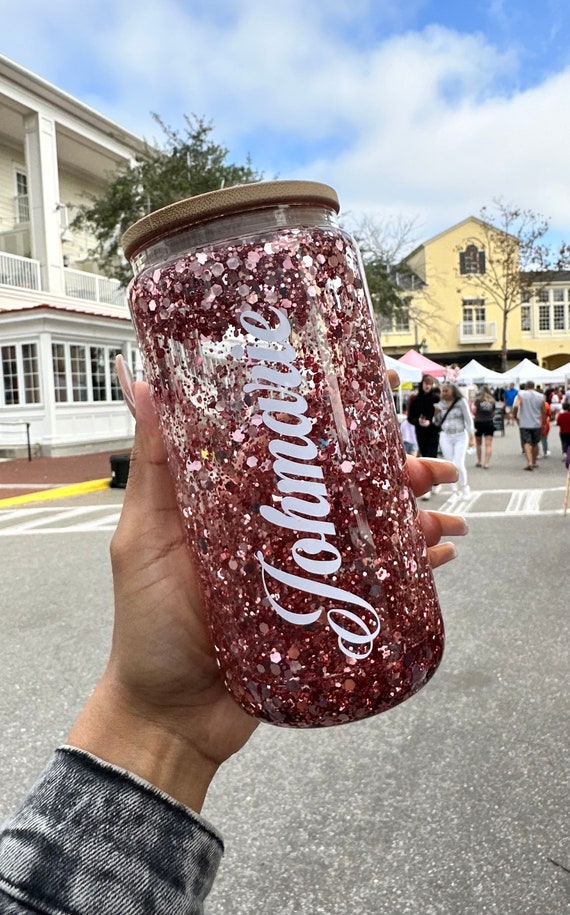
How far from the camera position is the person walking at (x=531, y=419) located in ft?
40.1

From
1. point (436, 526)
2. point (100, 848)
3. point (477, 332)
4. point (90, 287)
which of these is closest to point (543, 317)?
point (477, 332)

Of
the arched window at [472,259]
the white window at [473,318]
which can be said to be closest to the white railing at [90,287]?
the arched window at [472,259]

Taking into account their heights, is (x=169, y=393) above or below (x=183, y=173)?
below

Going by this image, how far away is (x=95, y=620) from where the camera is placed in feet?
15.1

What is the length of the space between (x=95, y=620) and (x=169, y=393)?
13.1 ft

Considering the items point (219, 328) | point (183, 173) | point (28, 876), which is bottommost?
point (28, 876)

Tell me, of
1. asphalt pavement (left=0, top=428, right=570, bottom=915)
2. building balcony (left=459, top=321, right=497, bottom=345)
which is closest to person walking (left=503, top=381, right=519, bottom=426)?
building balcony (left=459, top=321, right=497, bottom=345)

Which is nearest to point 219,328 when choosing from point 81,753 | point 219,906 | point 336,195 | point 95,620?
point 336,195

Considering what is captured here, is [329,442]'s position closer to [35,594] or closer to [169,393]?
[169,393]

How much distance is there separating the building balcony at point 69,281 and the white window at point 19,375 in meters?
2.93

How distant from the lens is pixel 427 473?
1.49 m

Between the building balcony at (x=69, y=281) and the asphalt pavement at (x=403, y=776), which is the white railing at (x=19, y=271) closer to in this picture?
the building balcony at (x=69, y=281)

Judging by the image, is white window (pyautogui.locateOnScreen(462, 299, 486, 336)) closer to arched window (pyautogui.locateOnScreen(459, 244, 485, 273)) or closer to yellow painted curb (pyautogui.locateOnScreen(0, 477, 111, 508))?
arched window (pyautogui.locateOnScreen(459, 244, 485, 273))

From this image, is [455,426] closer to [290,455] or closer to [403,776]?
[403,776]
